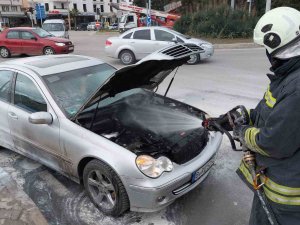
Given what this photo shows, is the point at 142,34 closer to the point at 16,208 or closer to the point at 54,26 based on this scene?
the point at 54,26

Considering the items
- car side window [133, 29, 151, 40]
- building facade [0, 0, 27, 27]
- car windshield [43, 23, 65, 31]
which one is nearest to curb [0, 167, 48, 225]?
car side window [133, 29, 151, 40]

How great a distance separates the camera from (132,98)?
4.16 metres

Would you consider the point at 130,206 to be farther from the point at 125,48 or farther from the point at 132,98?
the point at 125,48

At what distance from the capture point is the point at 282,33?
184 cm

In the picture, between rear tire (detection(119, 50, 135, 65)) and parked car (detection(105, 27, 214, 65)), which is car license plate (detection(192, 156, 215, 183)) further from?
rear tire (detection(119, 50, 135, 65))

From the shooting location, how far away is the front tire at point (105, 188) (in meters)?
3.05

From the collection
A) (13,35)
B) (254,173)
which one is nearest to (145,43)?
(13,35)

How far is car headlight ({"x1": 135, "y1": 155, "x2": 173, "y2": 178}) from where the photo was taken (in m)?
2.93

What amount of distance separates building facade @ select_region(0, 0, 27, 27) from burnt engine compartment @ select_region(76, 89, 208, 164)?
80.1 meters

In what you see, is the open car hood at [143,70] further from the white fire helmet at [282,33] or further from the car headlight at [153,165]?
the white fire helmet at [282,33]

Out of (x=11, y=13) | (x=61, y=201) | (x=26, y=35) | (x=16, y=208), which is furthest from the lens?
(x=11, y=13)

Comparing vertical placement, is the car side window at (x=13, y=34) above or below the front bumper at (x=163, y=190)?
above

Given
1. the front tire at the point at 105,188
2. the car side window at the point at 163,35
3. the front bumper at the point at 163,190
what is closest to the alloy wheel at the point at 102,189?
the front tire at the point at 105,188

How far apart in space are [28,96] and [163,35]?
904 centimetres
